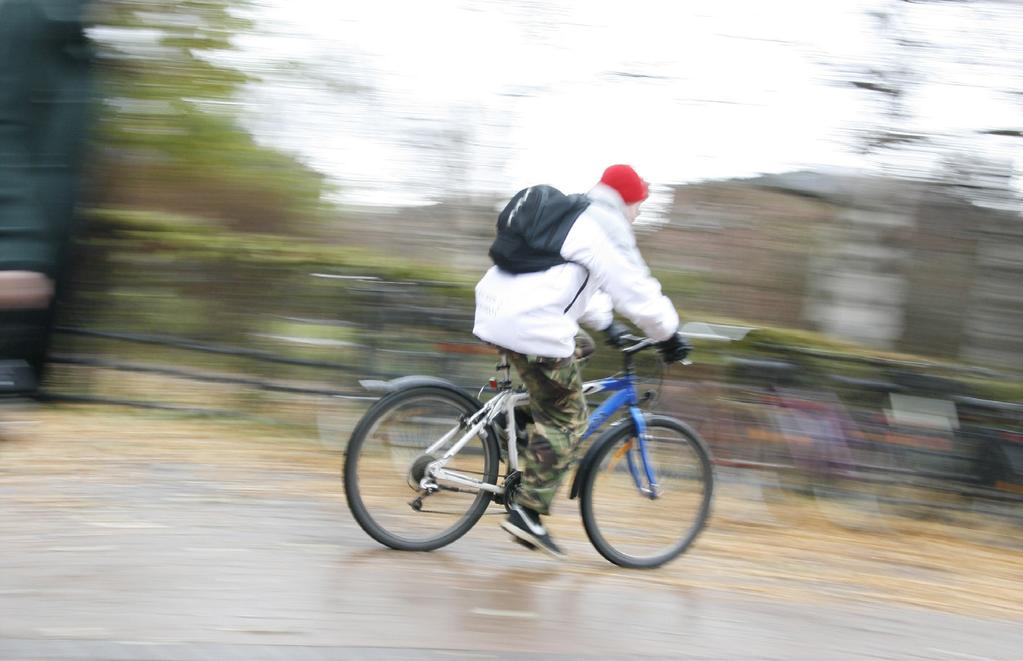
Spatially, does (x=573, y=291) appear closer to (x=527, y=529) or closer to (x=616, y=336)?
(x=616, y=336)

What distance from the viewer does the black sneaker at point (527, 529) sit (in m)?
5.00

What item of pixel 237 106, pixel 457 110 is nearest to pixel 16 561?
pixel 237 106

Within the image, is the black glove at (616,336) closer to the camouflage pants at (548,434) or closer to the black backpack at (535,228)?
the camouflage pants at (548,434)

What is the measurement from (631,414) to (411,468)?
1080 mm

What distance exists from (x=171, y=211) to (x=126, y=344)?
3.72 feet

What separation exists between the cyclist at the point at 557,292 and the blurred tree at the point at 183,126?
4705 millimetres

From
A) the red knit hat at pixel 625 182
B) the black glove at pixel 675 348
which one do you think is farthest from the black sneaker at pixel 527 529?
the red knit hat at pixel 625 182

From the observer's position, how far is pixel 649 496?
206 inches

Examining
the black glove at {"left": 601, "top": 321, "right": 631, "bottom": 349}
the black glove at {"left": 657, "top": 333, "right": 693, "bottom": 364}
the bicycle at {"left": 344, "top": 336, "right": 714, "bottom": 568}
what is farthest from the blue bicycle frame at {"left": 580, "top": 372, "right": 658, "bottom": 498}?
the black glove at {"left": 657, "top": 333, "right": 693, "bottom": 364}

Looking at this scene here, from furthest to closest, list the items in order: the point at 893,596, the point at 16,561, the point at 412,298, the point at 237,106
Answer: the point at 237,106
the point at 412,298
the point at 893,596
the point at 16,561

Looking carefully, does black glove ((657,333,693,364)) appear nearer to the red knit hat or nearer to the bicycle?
the bicycle

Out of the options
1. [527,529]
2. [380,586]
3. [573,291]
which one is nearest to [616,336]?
[573,291]

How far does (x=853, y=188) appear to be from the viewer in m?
9.16

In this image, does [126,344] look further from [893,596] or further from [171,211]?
[893,596]
